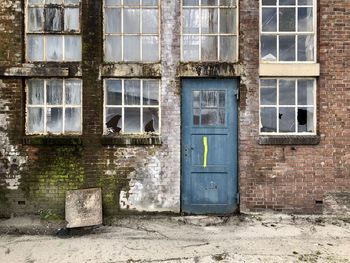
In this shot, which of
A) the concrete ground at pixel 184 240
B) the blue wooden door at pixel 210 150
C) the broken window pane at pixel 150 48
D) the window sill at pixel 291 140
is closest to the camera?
the concrete ground at pixel 184 240

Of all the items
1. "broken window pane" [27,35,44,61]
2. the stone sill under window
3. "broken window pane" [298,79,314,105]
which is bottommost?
"broken window pane" [298,79,314,105]

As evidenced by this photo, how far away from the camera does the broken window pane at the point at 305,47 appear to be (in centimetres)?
742

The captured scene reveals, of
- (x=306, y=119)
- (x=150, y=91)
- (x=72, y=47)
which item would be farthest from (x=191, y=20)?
(x=306, y=119)

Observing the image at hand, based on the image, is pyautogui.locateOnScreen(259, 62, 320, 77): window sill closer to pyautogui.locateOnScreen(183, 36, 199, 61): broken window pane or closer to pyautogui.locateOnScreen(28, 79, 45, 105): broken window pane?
pyautogui.locateOnScreen(183, 36, 199, 61): broken window pane

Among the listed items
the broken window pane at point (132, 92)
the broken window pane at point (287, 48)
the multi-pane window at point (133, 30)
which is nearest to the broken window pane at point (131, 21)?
the multi-pane window at point (133, 30)

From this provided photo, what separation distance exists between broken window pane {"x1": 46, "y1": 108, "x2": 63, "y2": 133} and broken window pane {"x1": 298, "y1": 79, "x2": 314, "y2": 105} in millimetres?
4777

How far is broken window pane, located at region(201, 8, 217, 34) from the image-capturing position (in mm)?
7430

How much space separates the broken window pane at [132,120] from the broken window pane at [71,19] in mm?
1947

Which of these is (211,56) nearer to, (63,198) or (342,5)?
(342,5)

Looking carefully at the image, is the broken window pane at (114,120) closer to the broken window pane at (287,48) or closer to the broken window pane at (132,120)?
the broken window pane at (132,120)

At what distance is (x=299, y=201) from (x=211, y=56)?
11.0 feet

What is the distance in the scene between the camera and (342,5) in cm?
724

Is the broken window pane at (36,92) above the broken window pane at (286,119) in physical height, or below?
above

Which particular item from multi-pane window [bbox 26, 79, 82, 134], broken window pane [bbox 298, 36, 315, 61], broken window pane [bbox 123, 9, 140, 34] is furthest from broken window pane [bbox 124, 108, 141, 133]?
broken window pane [bbox 298, 36, 315, 61]
